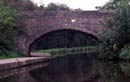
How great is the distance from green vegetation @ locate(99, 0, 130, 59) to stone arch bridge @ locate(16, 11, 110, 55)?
3.23 m

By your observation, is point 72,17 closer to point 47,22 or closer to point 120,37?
point 47,22

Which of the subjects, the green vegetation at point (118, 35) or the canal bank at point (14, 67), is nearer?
the canal bank at point (14, 67)

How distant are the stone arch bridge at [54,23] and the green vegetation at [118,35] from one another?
127 inches

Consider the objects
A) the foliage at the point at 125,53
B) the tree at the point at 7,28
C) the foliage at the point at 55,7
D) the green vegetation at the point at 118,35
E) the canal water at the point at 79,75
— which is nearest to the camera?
the canal water at the point at 79,75

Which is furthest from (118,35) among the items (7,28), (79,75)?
(79,75)

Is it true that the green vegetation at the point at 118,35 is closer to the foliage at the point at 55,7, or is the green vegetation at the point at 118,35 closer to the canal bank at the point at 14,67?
the canal bank at the point at 14,67

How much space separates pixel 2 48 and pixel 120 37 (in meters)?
8.51

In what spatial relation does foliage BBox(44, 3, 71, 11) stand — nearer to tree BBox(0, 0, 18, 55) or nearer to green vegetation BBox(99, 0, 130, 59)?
tree BBox(0, 0, 18, 55)

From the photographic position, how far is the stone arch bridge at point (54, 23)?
27970 mm

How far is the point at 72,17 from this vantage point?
93.4 feet

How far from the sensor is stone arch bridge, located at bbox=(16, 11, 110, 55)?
28.0 metres

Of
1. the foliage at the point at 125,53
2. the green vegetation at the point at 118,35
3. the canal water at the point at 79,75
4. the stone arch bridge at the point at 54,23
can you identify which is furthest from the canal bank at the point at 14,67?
the foliage at the point at 125,53

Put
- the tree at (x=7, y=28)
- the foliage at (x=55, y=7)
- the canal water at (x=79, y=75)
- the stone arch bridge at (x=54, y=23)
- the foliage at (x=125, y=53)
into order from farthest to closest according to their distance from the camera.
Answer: the foliage at (x=55, y=7) → the stone arch bridge at (x=54, y=23) → the tree at (x=7, y=28) → the foliage at (x=125, y=53) → the canal water at (x=79, y=75)

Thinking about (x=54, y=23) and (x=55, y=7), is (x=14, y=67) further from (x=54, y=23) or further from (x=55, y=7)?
(x=55, y=7)
